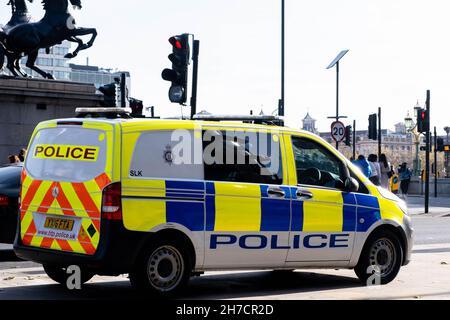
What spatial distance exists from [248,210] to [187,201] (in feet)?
2.34

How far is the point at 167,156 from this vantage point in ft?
31.6

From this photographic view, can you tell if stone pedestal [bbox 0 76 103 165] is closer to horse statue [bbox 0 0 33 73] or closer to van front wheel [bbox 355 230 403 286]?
horse statue [bbox 0 0 33 73]

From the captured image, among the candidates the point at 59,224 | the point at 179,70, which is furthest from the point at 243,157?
the point at 179,70

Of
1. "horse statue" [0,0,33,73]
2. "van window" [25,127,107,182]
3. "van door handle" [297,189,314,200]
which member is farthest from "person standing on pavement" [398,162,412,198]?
"van window" [25,127,107,182]

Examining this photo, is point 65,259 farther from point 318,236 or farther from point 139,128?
point 318,236

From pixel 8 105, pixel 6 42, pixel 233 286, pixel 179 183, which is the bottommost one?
pixel 233 286

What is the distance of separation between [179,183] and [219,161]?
1.96 feet

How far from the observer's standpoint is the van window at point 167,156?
9453 mm

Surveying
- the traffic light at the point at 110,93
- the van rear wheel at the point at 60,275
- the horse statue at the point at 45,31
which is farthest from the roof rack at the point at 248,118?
the horse statue at the point at 45,31

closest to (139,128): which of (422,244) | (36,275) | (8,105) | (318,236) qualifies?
(318,236)

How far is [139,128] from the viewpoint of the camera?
953cm

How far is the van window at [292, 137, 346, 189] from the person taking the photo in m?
10.7

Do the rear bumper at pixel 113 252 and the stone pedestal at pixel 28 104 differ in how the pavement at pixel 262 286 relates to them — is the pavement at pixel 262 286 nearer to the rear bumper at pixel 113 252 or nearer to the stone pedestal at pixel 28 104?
the rear bumper at pixel 113 252
